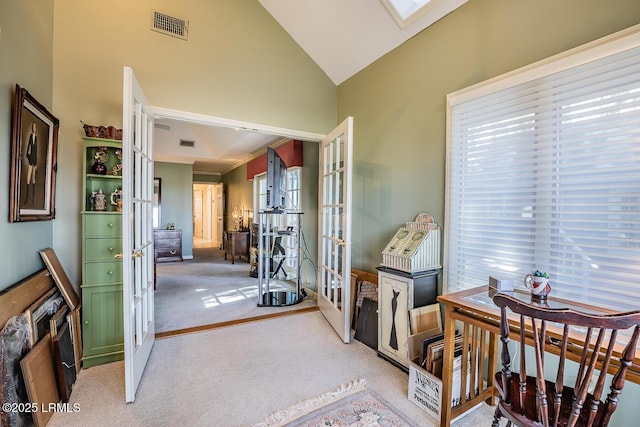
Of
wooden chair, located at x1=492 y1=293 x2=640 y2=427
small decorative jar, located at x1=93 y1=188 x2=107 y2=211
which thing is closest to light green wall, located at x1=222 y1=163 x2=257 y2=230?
small decorative jar, located at x1=93 y1=188 x2=107 y2=211

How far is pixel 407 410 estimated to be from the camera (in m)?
1.82

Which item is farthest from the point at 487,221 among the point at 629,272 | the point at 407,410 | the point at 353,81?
the point at 353,81

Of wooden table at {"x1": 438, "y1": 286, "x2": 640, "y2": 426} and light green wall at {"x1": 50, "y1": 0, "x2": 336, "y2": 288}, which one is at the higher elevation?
light green wall at {"x1": 50, "y1": 0, "x2": 336, "y2": 288}

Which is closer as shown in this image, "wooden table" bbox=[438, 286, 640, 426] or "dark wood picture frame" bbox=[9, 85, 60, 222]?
"wooden table" bbox=[438, 286, 640, 426]

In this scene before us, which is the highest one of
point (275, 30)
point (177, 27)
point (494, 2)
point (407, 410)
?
point (275, 30)

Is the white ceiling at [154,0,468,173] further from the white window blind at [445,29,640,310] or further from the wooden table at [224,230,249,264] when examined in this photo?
the wooden table at [224,230,249,264]

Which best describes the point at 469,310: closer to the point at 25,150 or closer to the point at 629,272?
the point at 629,272

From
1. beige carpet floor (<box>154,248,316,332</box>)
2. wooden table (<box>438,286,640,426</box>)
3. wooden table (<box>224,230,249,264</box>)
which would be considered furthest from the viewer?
wooden table (<box>224,230,249,264</box>)

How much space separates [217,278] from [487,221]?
463cm

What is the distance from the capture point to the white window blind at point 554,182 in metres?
1.44

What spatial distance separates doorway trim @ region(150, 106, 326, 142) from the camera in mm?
2600

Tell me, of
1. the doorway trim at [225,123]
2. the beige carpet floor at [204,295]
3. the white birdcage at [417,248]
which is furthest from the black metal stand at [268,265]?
the white birdcage at [417,248]

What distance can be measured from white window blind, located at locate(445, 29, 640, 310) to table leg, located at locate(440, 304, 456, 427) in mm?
611

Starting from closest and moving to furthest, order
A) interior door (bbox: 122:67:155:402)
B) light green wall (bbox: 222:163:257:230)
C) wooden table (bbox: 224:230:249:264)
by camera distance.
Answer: interior door (bbox: 122:67:155:402) → wooden table (bbox: 224:230:249:264) → light green wall (bbox: 222:163:257:230)
